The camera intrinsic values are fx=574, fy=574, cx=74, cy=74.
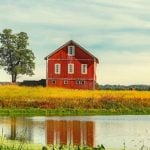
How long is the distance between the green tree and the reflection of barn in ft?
209

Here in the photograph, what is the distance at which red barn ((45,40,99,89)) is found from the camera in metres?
82.8

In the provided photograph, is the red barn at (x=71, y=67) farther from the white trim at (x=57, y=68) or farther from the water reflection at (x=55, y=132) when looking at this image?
the water reflection at (x=55, y=132)

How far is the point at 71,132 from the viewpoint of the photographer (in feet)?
113

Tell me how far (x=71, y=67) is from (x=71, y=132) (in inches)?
1928

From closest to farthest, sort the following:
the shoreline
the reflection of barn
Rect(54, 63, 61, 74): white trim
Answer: the reflection of barn → the shoreline → Rect(54, 63, 61, 74): white trim

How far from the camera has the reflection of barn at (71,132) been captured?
94.2 ft

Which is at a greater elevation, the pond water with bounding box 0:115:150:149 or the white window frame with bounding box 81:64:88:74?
the white window frame with bounding box 81:64:88:74

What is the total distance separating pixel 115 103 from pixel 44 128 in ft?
72.0

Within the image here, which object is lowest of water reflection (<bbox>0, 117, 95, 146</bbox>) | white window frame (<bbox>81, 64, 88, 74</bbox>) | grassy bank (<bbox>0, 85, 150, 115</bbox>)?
water reflection (<bbox>0, 117, 95, 146</bbox>)

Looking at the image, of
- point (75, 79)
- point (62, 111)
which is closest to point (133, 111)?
point (62, 111)

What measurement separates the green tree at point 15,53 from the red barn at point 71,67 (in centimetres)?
2266

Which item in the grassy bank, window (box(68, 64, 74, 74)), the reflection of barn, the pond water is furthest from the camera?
window (box(68, 64, 74, 74))

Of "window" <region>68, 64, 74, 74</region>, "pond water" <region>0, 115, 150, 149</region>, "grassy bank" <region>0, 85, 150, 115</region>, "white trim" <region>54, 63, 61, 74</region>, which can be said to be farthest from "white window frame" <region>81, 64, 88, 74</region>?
"pond water" <region>0, 115, 150, 149</region>

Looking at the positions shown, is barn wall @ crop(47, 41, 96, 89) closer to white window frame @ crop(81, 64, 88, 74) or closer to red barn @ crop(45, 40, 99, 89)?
red barn @ crop(45, 40, 99, 89)
